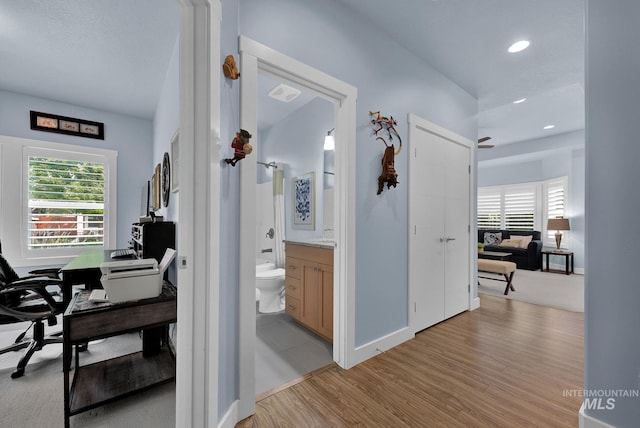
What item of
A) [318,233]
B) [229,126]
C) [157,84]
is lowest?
[318,233]

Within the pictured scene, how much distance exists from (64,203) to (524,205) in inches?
354

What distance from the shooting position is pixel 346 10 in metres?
2.05

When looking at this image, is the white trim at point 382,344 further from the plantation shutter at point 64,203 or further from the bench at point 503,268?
the plantation shutter at point 64,203

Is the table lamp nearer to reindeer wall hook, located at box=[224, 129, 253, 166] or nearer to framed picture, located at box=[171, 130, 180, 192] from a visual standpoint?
reindeer wall hook, located at box=[224, 129, 253, 166]

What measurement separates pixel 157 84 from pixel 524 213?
800cm

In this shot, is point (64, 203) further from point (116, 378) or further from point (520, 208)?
point (520, 208)

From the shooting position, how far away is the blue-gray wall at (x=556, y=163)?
550cm

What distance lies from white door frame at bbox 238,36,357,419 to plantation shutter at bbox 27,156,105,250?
3336 millimetres

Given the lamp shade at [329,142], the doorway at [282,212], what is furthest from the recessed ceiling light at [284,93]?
the lamp shade at [329,142]

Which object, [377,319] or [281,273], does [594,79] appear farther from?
[281,273]

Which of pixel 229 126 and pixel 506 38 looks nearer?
pixel 229 126

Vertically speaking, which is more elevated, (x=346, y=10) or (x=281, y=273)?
(x=346, y=10)

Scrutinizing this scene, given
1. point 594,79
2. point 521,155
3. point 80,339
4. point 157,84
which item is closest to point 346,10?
point 594,79

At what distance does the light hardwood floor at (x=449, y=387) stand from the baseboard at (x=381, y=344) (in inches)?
1.6
